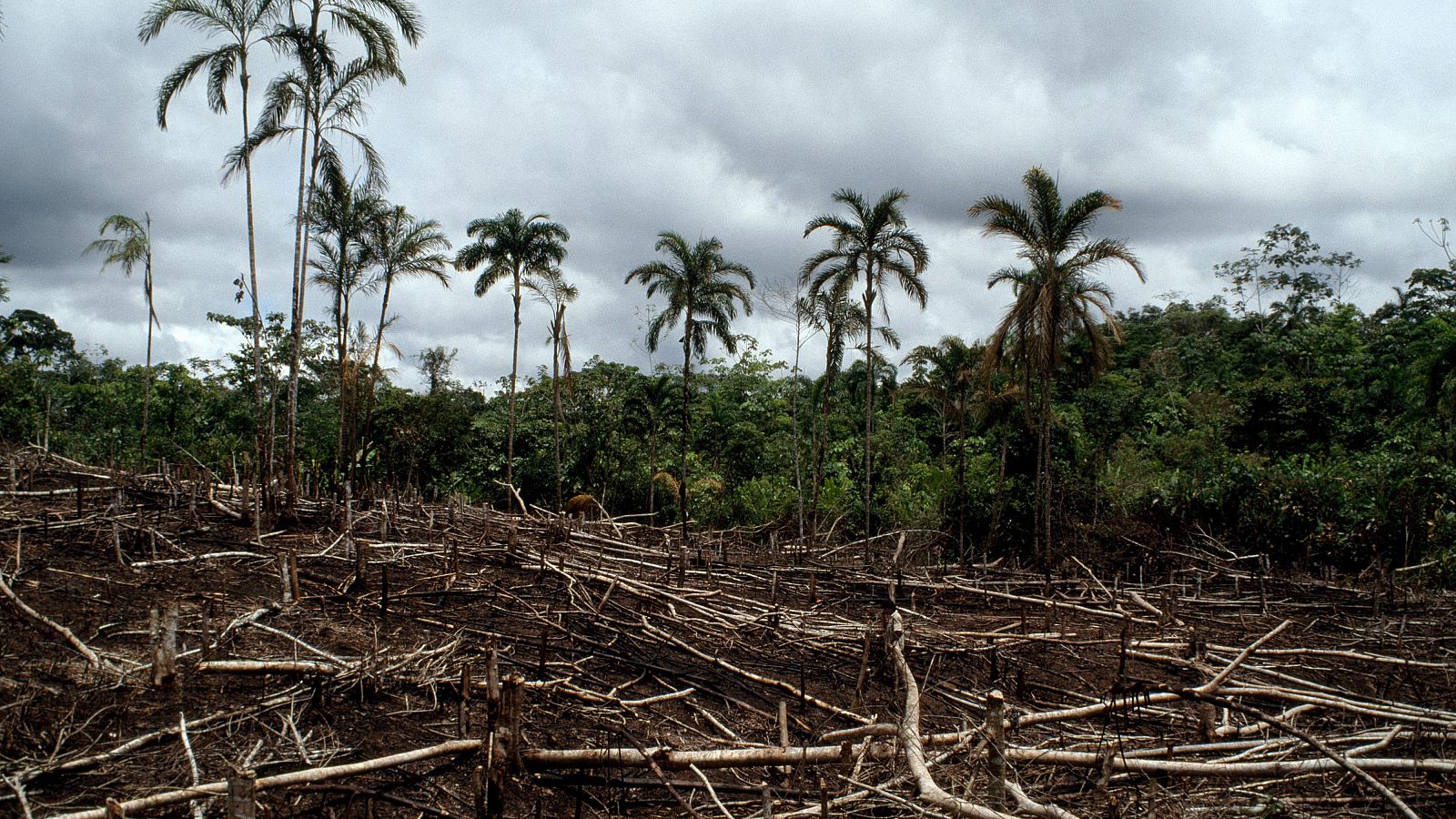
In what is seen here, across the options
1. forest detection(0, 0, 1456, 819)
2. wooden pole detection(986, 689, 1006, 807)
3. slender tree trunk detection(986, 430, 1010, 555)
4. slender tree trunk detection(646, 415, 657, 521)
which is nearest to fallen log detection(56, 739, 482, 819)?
forest detection(0, 0, 1456, 819)

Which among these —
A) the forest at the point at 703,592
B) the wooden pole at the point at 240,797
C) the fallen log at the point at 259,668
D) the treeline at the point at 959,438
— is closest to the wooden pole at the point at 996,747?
the forest at the point at 703,592

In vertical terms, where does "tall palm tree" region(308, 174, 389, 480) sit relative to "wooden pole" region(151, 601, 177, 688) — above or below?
above

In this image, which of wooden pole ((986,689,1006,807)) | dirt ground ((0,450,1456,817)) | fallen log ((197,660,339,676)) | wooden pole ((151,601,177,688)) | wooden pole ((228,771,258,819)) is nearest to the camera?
wooden pole ((228,771,258,819))

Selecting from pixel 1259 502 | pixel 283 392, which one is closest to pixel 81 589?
pixel 1259 502

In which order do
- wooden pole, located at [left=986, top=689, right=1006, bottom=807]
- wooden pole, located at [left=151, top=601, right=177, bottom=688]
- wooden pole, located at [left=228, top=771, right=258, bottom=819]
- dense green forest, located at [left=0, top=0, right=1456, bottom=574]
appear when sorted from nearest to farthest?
wooden pole, located at [left=228, top=771, right=258, bottom=819]
wooden pole, located at [left=986, top=689, right=1006, bottom=807]
wooden pole, located at [left=151, top=601, right=177, bottom=688]
dense green forest, located at [left=0, top=0, right=1456, bottom=574]

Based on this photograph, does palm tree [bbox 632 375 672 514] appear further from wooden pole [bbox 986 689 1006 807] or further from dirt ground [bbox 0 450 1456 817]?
wooden pole [bbox 986 689 1006 807]

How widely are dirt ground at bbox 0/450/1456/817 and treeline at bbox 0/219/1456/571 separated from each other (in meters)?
5.93

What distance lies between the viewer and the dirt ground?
4.66 m

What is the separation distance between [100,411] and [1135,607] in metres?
28.4

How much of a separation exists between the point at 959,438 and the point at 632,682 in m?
20.0

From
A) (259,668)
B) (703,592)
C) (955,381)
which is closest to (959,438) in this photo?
(955,381)

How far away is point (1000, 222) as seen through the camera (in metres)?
18.4

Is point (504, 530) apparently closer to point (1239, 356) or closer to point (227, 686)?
point (227, 686)

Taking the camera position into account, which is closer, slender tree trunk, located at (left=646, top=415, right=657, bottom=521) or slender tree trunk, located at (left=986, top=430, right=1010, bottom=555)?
slender tree trunk, located at (left=986, top=430, right=1010, bottom=555)
